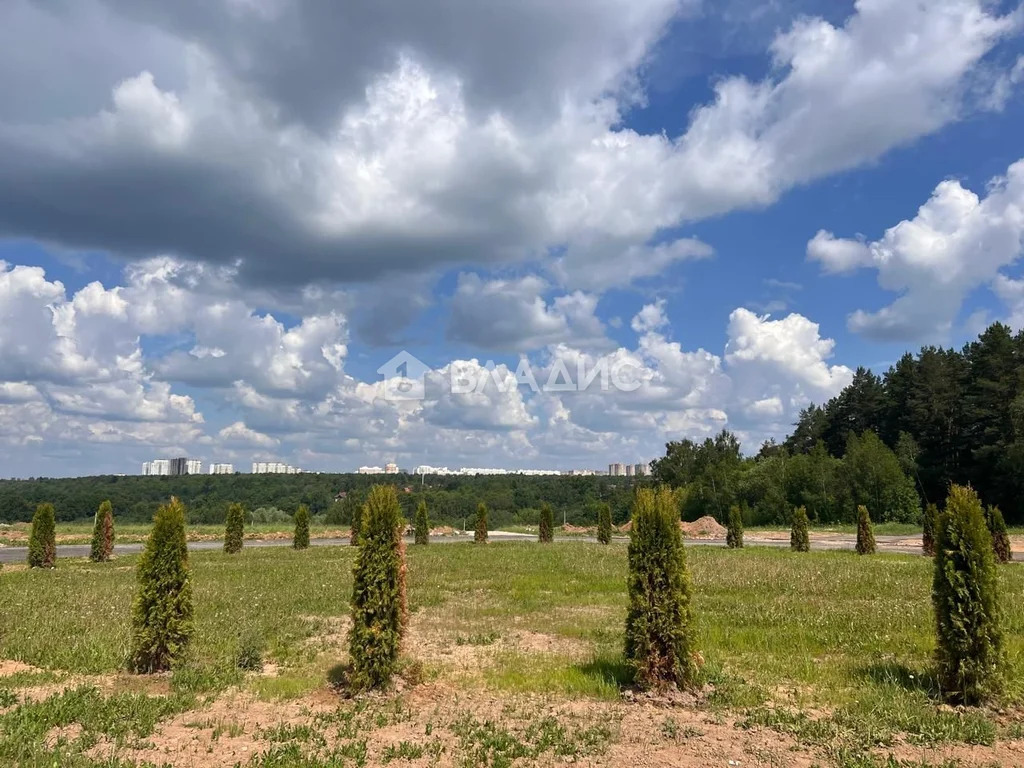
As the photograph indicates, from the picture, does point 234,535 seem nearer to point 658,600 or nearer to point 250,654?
point 250,654

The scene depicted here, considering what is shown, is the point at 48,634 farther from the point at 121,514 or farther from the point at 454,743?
the point at 121,514

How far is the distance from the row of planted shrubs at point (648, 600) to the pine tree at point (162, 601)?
0.04 ft

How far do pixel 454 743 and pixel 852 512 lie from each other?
50.8m

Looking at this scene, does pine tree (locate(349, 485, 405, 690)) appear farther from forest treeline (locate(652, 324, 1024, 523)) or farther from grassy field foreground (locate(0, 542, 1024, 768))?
forest treeline (locate(652, 324, 1024, 523))

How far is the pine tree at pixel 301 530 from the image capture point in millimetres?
27891

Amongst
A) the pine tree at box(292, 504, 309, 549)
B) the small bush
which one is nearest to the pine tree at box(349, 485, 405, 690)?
the small bush

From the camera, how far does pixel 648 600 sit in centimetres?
703

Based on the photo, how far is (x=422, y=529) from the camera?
1156 inches

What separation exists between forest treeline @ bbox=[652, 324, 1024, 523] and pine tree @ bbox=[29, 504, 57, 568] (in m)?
47.3

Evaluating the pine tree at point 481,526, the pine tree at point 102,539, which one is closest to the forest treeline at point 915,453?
the pine tree at point 481,526

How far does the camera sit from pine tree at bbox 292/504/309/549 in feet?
91.5

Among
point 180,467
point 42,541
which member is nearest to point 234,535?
point 42,541

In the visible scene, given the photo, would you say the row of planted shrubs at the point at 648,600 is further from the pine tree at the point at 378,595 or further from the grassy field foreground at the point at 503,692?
the grassy field foreground at the point at 503,692

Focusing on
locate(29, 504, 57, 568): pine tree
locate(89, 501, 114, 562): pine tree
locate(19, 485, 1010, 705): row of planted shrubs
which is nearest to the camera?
locate(19, 485, 1010, 705): row of planted shrubs
